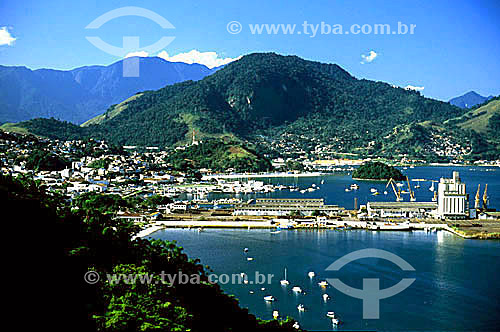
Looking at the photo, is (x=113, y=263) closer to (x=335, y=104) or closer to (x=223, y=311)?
(x=223, y=311)

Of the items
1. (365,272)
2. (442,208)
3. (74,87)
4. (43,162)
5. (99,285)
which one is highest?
(74,87)

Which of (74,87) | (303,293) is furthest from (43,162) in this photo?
(74,87)

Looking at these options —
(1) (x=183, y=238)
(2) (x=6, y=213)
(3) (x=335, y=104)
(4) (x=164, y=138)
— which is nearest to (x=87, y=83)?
(3) (x=335, y=104)

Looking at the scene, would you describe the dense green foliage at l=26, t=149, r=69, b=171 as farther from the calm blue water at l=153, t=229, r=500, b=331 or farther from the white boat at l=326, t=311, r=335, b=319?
the white boat at l=326, t=311, r=335, b=319

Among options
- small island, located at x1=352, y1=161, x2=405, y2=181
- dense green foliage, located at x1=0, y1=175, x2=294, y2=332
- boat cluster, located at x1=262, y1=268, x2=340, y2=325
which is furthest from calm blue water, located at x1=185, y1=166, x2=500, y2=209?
dense green foliage, located at x1=0, y1=175, x2=294, y2=332

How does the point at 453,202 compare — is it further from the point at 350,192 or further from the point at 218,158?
the point at 218,158

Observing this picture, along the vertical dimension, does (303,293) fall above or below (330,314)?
above
